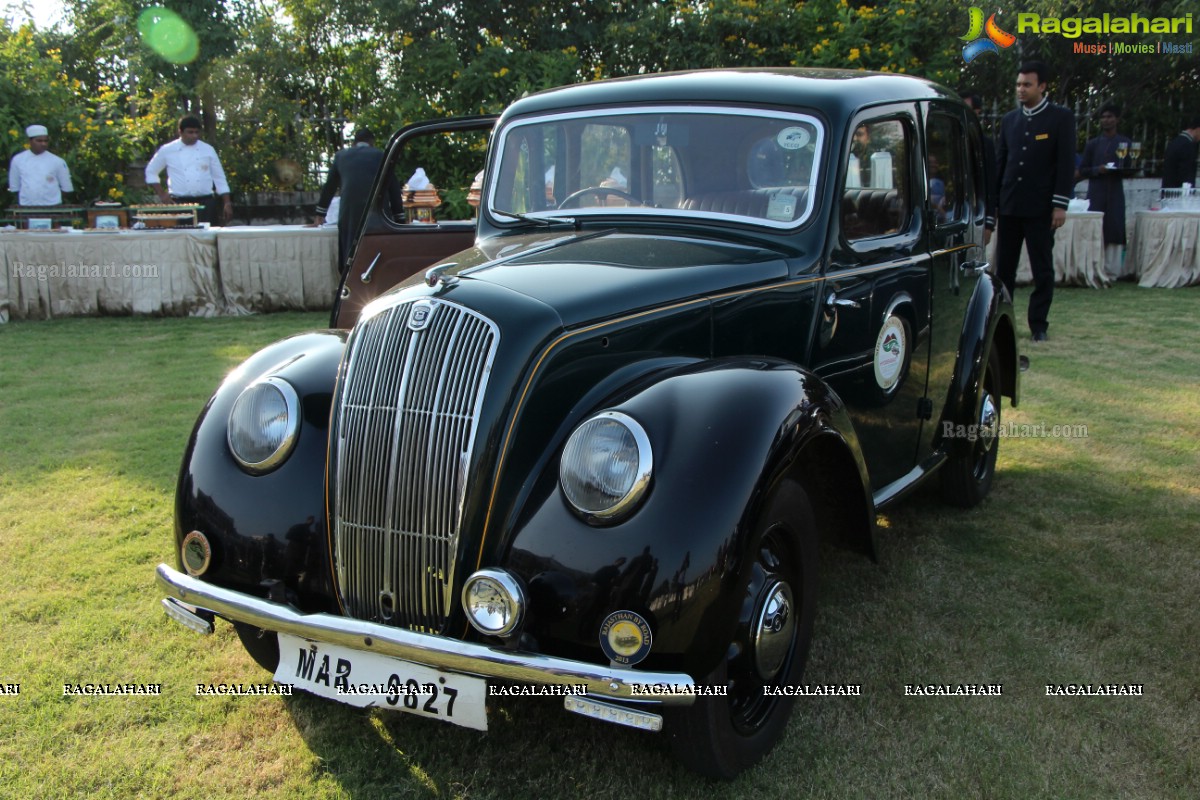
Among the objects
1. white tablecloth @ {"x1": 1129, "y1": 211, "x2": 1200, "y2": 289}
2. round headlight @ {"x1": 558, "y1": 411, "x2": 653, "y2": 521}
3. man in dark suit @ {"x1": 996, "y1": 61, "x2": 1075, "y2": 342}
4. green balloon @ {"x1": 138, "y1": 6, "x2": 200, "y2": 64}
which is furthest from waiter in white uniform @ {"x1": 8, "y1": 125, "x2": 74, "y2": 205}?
Result: white tablecloth @ {"x1": 1129, "y1": 211, "x2": 1200, "y2": 289}

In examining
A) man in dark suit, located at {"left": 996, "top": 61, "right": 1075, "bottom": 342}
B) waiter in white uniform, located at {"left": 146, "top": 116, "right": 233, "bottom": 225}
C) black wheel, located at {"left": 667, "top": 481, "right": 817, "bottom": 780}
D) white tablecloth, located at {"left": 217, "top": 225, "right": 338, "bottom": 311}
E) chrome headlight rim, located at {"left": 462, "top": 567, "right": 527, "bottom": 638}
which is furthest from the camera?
waiter in white uniform, located at {"left": 146, "top": 116, "right": 233, "bottom": 225}

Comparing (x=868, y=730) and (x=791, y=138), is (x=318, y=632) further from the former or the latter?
(x=791, y=138)

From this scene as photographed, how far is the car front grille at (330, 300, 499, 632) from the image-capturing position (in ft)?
7.79

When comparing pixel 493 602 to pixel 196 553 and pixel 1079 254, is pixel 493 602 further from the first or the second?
pixel 1079 254

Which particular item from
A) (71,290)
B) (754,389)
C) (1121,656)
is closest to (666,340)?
(754,389)

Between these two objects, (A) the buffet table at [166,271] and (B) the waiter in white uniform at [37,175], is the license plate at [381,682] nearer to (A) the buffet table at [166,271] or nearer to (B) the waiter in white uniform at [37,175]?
(A) the buffet table at [166,271]

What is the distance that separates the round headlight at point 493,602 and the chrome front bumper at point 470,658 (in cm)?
9

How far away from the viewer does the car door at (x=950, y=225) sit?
392cm

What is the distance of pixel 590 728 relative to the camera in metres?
2.73

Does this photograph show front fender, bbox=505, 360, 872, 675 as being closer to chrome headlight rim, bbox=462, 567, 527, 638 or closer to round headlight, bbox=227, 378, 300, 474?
chrome headlight rim, bbox=462, 567, 527, 638

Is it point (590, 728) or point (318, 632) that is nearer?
point (318, 632)

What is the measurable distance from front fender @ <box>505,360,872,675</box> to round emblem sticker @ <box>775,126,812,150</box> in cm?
125

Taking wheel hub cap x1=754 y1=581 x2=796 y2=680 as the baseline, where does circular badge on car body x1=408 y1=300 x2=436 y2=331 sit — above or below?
above

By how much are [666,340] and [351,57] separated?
42.9 ft
